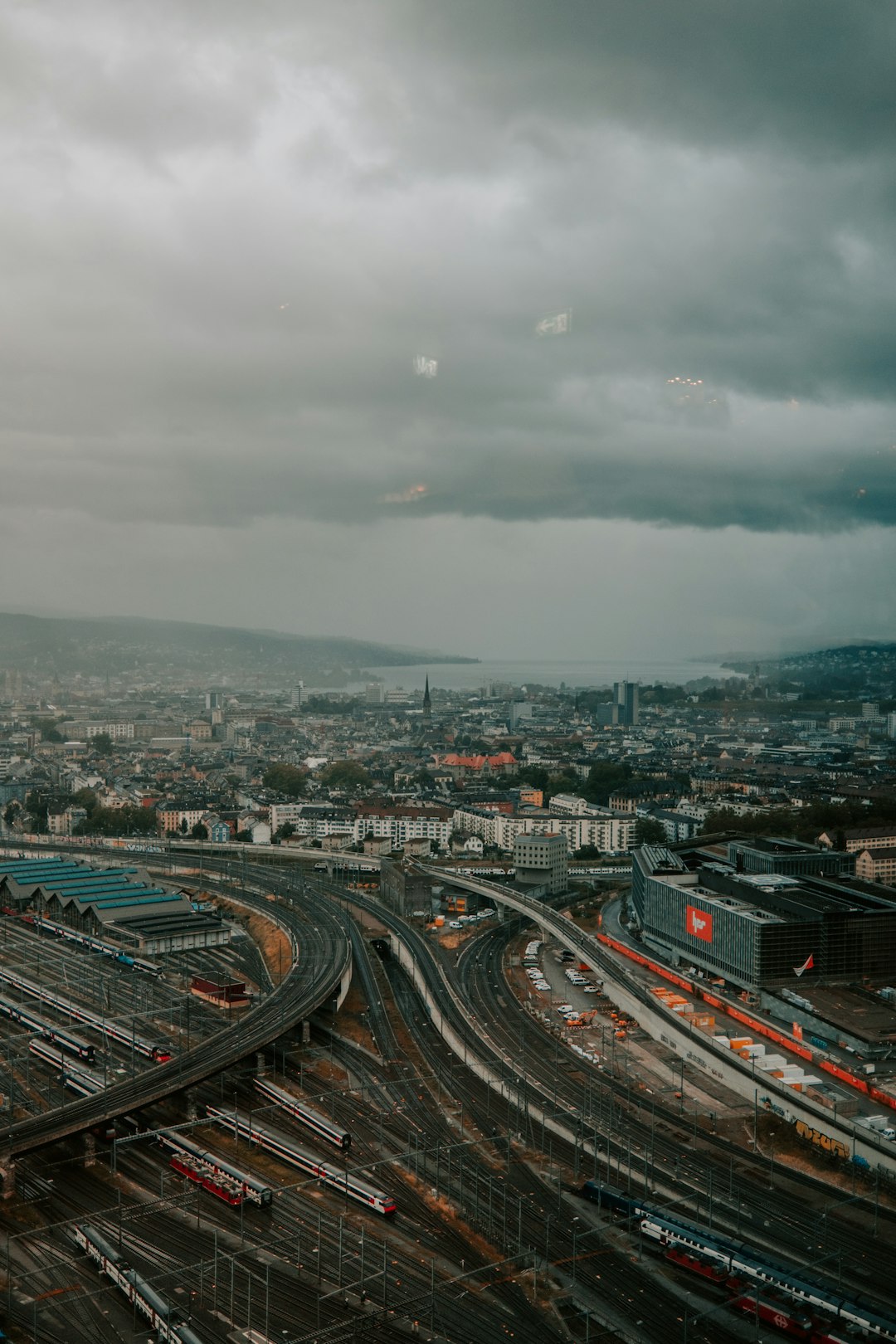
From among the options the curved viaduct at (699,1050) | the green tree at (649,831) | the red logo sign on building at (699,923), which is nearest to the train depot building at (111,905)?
the curved viaduct at (699,1050)

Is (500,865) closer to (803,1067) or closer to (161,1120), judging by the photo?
(803,1067)

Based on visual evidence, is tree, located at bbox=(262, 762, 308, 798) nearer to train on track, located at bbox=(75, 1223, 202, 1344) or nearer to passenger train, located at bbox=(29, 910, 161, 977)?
passenger train, located at bbox=(29, 910, 161, 977)

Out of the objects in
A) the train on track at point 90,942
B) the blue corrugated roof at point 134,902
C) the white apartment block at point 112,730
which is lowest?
the train on track at point 90,942

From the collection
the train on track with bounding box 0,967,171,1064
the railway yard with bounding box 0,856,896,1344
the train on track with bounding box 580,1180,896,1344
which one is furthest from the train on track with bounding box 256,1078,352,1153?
the train on track with bounding box 580,1180,896,1344

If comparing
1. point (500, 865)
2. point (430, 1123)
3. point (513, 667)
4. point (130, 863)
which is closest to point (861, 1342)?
point (430, 1123)

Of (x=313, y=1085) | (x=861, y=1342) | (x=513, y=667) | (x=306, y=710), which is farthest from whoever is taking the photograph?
(x=513, y=667)

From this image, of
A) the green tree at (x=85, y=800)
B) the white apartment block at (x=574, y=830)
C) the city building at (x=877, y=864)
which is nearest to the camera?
the city building at (x=877, y=864)

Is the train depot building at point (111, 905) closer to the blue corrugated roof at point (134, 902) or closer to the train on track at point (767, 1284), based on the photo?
the blue corrugated roof at point (134, 902)
